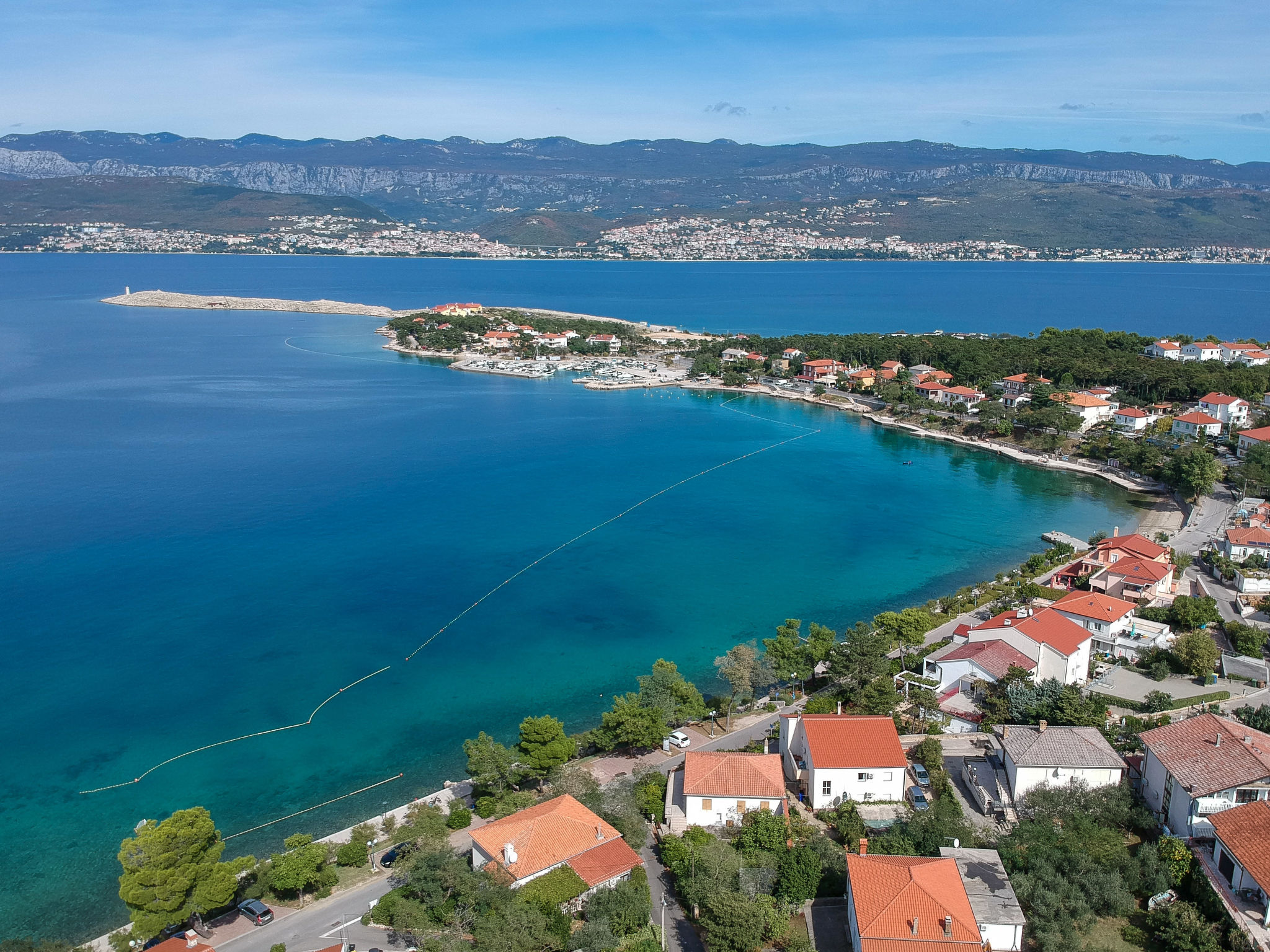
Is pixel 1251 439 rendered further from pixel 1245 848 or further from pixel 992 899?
pixel 992 899

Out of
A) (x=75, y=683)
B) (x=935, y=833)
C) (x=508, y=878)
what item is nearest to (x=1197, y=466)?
(x=935, y=833)

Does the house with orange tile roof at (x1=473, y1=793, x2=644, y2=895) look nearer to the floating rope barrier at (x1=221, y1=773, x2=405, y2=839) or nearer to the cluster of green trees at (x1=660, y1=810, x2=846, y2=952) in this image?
the cluster of green trees at (x1=660, y1=810, x2=846, y2=952)

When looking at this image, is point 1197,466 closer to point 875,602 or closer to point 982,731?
point 875,602

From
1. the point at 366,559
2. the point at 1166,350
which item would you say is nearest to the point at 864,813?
the point at 366,559

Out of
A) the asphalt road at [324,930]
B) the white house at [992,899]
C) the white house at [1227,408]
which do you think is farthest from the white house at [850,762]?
the white house at [1227,408]

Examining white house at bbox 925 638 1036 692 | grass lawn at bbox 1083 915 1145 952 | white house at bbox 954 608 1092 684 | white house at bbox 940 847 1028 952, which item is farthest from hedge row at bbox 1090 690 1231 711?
white house at bbox 940 847 1028 952

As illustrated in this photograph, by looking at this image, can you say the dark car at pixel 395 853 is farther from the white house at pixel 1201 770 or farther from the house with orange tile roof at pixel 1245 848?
the white house at pixel 1201 770
